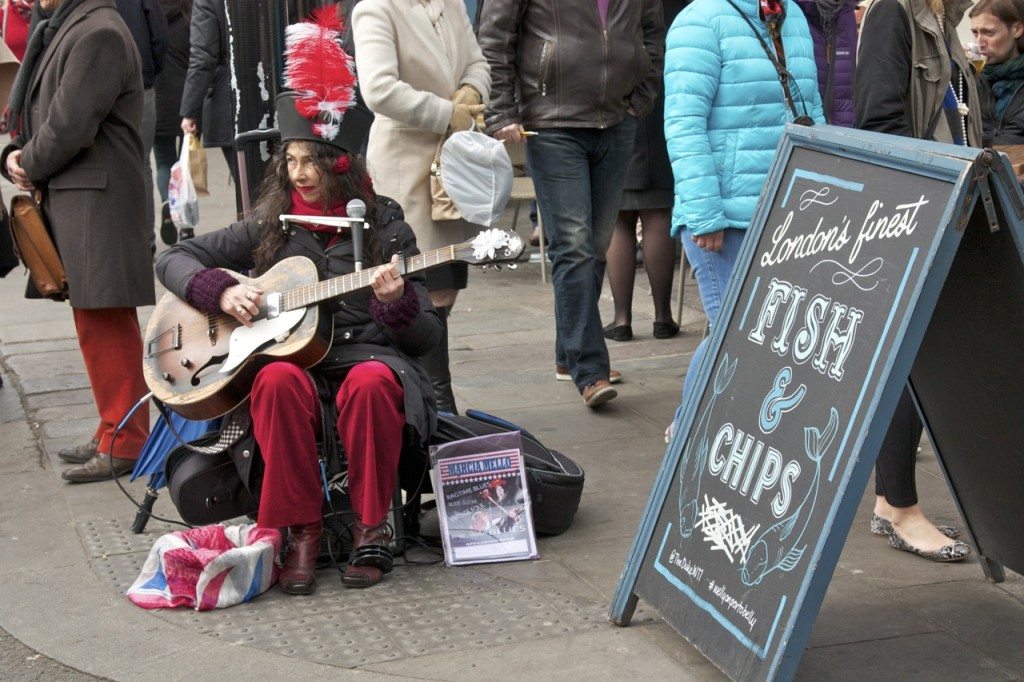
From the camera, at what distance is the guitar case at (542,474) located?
4500mm

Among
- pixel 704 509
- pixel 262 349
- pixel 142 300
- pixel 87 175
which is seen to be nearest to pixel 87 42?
pixel 87 175

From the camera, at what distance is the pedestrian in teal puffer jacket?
4812 millimetres

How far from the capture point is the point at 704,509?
360 centimetres

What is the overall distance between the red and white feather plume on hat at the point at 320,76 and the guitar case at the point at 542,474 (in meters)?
1.00

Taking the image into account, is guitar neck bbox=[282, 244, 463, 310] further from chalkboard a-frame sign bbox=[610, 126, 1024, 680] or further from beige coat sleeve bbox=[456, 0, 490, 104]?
beige coat sleeve bbox=[456, 0, 490, 104]

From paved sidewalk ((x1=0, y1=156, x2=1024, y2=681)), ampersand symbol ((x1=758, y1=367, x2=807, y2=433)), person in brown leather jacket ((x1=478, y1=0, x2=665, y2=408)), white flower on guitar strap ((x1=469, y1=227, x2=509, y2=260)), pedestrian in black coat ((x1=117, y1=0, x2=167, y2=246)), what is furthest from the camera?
pedestrian in black coat ((x1=117, y1=0, x2=167, y2=246))

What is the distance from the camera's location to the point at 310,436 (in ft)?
13.8

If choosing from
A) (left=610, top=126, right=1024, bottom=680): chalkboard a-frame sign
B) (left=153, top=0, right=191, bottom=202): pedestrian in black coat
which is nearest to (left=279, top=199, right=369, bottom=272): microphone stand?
(left=610, top=126, right=1024, bottom=680): chalkboard a-frame sign

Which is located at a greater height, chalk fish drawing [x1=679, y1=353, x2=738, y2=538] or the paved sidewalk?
chalk fish drawing [x1=679, y1=353, x2=738, y2=538]

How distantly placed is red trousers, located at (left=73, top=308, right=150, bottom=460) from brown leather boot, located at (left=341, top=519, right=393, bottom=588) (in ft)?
5.28

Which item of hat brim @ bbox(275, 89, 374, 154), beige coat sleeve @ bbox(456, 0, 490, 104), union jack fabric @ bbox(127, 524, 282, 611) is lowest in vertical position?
union jack fabric @ bbox(127, 524, 282, 611)

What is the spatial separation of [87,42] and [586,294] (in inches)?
87.2

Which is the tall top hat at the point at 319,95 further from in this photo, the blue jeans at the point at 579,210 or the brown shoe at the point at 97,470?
the brown shoe at the point at 97,470

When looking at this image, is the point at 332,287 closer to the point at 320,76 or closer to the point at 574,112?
the point at 320,76
